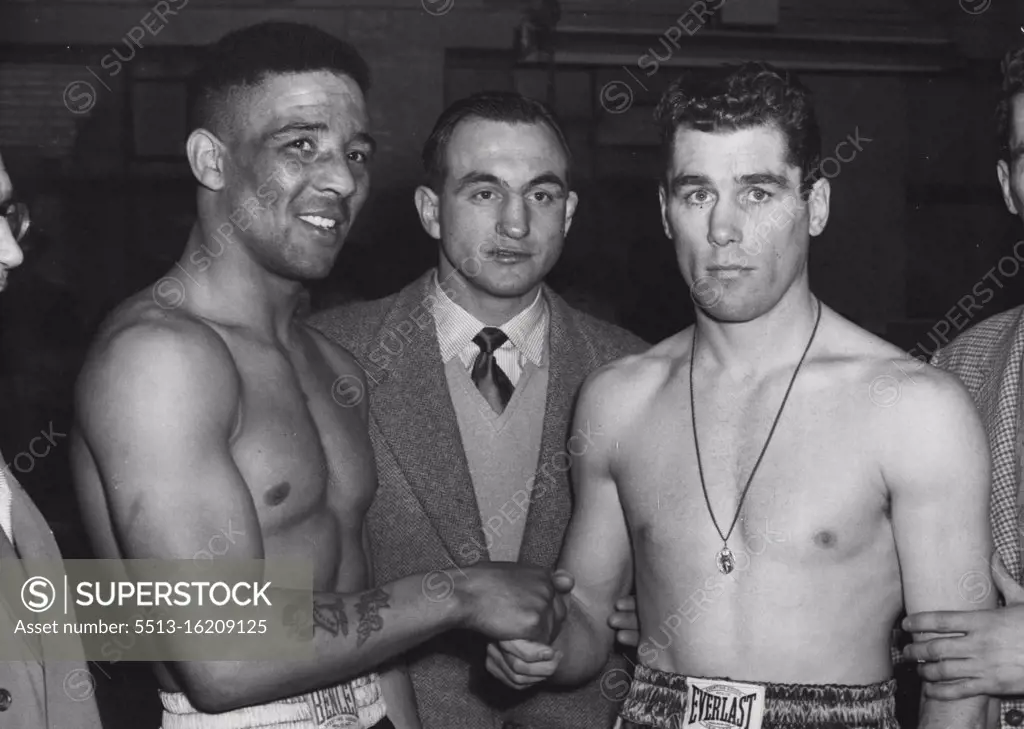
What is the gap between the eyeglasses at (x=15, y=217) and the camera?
2.35 meters

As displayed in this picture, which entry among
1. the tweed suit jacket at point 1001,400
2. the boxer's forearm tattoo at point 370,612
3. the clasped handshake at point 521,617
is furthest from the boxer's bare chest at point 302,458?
the tweed suit jacket at point 1001,400

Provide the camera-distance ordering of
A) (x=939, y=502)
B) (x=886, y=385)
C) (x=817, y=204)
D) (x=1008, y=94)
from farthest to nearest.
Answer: (x=1008, y=94) < (x=817, y=204) < (x=886, y=385) < (x=939, y=502)

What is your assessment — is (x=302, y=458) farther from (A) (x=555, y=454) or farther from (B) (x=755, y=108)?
(B) (x=755, y=108)

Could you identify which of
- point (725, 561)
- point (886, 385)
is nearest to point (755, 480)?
point (725, 561)

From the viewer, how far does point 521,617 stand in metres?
2.58

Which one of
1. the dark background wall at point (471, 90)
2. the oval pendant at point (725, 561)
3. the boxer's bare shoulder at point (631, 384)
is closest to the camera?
the oval pendant at point (725, 561)

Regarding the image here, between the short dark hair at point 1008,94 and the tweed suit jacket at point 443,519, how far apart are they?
1.18m

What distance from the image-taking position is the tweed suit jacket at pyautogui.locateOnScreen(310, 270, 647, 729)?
310 centimetres

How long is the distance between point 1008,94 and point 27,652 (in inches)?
90.5

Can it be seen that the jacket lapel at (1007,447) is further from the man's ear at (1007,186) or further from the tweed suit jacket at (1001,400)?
the man's ear at (1007,186)

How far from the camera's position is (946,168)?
641cm

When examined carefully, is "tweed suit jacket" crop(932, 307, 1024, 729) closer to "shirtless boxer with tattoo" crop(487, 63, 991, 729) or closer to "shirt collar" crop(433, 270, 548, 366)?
"shirtless boxer with tattoo" crop(487, 63, 991, 729)

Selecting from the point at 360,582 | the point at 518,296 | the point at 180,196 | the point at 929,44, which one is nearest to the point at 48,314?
the point at 180,196

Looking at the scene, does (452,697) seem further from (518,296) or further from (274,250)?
(274,250)
